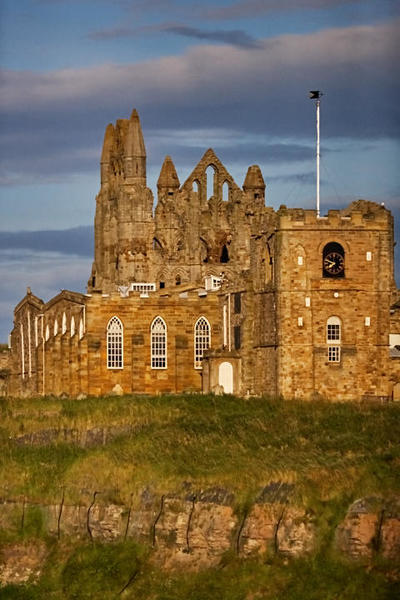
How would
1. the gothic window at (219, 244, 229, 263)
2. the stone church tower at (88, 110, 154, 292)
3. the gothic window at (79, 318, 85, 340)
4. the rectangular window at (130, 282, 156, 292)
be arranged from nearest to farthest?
the gothic window at (79, 318, 85, 340) → the rectangular window at (130, 282, 156, 292) → the stone church tower at (88, 110, 154, 292) → the gothic window at (219, 244, 229, 263)

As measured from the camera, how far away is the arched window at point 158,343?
101 m

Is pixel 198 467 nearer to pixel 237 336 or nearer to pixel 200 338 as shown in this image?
pixel 237 336

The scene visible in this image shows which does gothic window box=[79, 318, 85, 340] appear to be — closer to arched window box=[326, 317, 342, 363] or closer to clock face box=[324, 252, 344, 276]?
arched window box=[326, 317, 342, 363]

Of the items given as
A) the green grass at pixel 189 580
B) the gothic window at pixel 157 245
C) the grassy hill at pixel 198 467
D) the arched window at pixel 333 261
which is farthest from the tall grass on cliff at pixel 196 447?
the gothic window at pixel 157 245

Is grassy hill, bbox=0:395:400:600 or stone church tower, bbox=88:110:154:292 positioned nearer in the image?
Result: grassy hill, bbox=0:395:400:600

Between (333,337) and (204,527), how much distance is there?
26092mm

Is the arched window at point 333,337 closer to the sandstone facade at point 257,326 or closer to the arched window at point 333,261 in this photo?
the sandstone facade at point 257,326

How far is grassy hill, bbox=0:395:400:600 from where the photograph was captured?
6400 centimetres

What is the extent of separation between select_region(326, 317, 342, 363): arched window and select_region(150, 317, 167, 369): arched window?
12.5 metres

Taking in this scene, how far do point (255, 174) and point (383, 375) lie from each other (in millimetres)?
48047

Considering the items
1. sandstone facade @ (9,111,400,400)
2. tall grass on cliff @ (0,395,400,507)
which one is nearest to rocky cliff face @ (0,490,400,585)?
tall grass on cliff @ (0,395,400,507)

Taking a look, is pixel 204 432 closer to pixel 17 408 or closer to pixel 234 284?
pixel 17 408

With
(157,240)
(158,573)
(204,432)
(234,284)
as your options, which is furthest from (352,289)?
(157,240)

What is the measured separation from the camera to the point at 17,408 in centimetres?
8425
